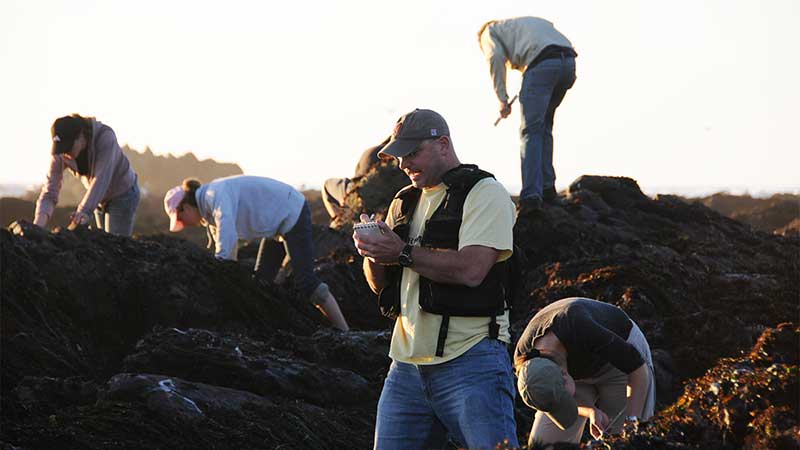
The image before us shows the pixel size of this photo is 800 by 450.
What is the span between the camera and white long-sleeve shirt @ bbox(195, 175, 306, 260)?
10250 mm

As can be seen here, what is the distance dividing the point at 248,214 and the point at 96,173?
1.62 metres

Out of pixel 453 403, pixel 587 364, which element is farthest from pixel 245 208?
pixel 453 403

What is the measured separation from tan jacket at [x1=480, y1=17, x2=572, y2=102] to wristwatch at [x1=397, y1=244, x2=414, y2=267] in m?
7.43

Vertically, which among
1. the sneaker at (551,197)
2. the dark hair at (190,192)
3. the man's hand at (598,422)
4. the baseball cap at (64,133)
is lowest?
the man's hand at (598,422)

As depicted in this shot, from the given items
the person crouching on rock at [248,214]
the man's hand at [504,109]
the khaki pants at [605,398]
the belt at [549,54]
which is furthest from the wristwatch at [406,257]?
the belt at [549,54]

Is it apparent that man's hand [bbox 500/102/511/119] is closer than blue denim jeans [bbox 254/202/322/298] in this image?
No

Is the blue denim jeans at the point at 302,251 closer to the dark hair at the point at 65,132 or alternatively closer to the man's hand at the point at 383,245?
the dark hair at the point at 65,132

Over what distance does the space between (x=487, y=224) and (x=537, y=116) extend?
24.6ft

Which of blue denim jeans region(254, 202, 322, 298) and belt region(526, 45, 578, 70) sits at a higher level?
belt region(526, 45, 578, 70)

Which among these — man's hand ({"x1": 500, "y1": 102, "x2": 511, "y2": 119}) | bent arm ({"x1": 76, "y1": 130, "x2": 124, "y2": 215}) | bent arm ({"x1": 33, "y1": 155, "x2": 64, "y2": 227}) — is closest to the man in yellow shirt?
bent arm ({"x1": 76, "y1": 130, "x2": 124, "y2": 215})

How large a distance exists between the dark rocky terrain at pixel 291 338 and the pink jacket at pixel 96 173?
395mm

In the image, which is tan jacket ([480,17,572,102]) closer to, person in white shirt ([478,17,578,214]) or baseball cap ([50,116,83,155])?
person in white shirt ([478,17,578,214])

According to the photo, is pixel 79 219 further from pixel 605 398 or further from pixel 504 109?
pixel 605 398

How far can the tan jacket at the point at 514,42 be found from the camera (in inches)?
484
